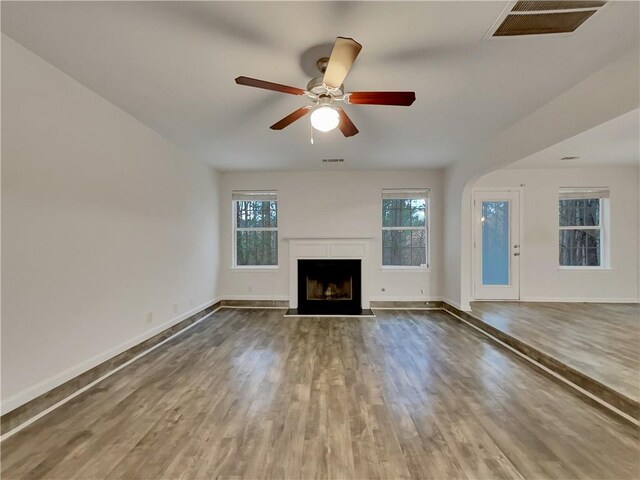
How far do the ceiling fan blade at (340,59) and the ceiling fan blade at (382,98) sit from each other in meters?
0.16

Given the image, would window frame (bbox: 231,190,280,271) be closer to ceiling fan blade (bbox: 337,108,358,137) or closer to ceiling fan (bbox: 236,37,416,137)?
ceiling fan blade (bbox: 337,108,358,137)

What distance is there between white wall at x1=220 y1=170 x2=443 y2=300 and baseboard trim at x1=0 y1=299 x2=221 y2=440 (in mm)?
1981

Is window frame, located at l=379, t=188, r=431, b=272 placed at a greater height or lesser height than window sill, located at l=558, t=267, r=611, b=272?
greater

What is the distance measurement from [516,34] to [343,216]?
3975 millimetres

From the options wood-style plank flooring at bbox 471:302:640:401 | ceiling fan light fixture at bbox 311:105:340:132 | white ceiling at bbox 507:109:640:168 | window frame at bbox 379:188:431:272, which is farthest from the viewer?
window frame at bbox 379:188:431:272

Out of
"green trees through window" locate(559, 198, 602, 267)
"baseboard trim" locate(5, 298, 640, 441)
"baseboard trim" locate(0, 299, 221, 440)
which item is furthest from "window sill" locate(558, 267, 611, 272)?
"baseboard trim" locate(0, 299, 221, 440)

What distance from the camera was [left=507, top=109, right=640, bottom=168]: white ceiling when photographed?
132 inches

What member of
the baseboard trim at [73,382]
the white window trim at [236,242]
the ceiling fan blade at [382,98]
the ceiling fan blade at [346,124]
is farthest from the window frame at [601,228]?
the baseboard trim at [73,382]

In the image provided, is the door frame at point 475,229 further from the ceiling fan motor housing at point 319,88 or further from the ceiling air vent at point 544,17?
the ceiling fan motor housing at point 319,88

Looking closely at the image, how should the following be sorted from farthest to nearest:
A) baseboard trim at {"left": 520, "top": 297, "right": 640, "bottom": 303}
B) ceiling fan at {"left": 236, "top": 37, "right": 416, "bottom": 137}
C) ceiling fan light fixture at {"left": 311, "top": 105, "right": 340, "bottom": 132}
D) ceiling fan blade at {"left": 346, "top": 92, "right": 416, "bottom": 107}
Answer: baseboard trim at {"left": 520, "top": 297, "right": 640, "bottom": 303} < ceiling fan light fixture at {"left": 311, "top": 105, "right": 340, "bottom": 132} < ceiling fan blade at {"left": 346, "top": 92, "right": 416, "bottom": 107} < ceiling fan at {"left": 236, "top": 37, "right": 416, "bottom": 137}

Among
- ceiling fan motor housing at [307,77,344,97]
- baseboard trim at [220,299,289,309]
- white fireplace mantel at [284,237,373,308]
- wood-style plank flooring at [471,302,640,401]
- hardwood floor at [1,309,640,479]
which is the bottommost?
hardwood floor at [1,309,640,479]

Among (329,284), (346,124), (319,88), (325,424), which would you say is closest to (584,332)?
(325,424)

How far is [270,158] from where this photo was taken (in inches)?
185

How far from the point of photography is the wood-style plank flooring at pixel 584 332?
2.55m
